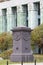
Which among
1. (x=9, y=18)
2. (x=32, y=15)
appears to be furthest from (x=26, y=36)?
(x=9, y=18)

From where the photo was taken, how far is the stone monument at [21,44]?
30609mm

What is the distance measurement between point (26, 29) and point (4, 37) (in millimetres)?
32843

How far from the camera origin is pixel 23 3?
76188mm

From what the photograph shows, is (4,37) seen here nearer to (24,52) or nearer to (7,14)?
(7,14)

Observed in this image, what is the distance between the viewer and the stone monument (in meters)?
30.6

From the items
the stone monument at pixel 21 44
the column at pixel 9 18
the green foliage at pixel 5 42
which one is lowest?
the green foliage at pixel 5 42

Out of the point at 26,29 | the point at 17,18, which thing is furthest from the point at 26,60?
the point at 17,18

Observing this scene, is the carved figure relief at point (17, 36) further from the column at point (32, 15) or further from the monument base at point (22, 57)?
the column at point (32, 15)

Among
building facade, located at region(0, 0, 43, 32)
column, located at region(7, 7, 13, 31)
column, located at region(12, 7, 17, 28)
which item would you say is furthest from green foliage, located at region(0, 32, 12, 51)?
column, located at region(12, 7, 17, 28)

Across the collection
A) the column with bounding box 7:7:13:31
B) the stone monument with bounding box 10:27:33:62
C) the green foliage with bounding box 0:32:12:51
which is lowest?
the green foliage with bounding box 0:32:12:51

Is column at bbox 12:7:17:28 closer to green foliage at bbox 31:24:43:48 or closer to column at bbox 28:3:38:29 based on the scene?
column at bbox 28:3:38:29

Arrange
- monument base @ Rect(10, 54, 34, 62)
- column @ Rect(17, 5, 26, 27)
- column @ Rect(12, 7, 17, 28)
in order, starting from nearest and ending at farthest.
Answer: monument base @ Rect(10, 54, 34, 62)
column @ Rect(17, 5, 26, 27)
column @ Rect(12, 7, 17, 28)

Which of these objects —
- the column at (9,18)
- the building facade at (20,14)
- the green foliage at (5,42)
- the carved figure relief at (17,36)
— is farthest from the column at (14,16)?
the carved figure relief at (17,36)

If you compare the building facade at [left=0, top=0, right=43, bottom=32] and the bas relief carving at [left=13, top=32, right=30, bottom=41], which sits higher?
the bas relief carving at [left=13, top=32, right=30, bottom=41]
